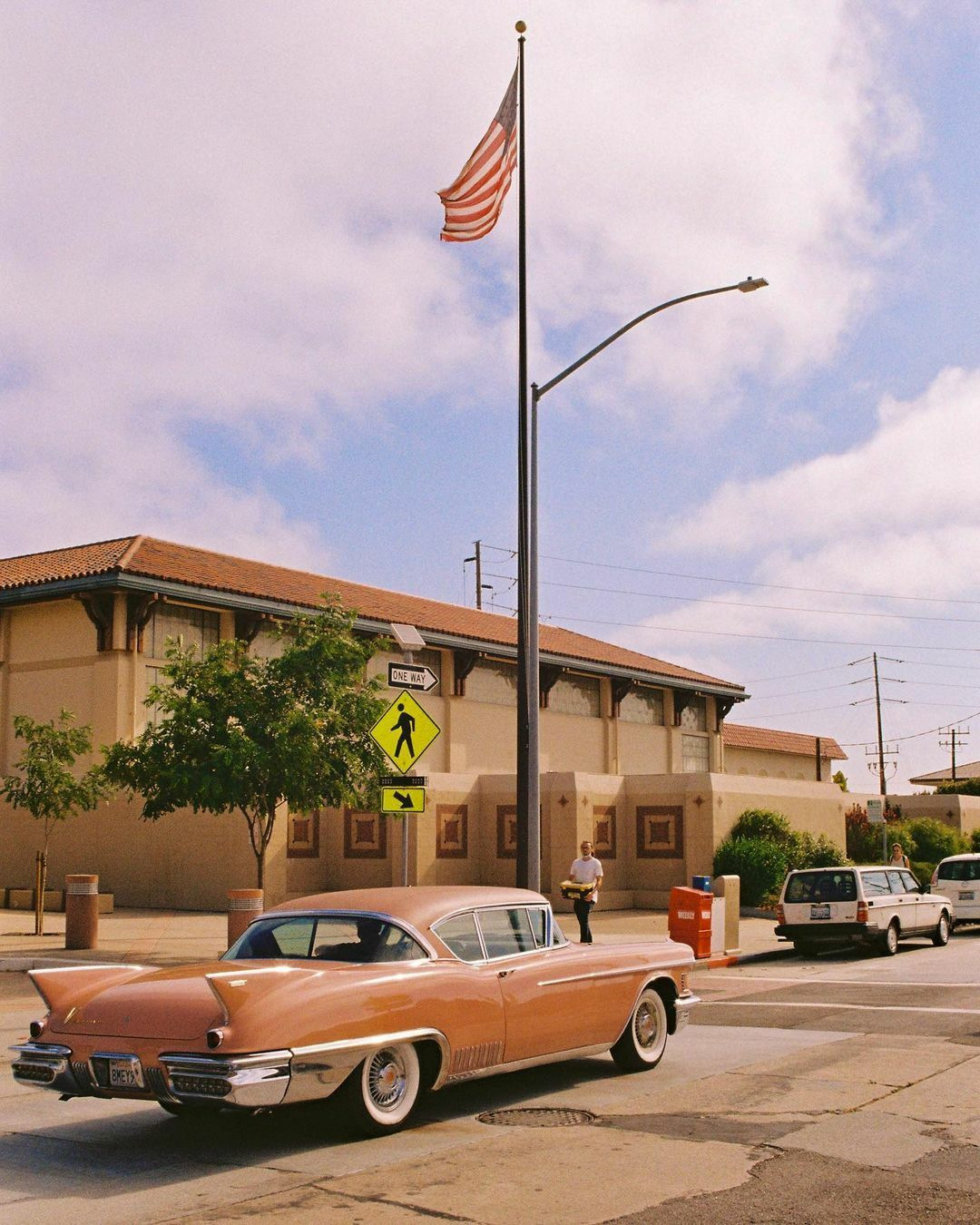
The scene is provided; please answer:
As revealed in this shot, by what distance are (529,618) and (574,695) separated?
27084 mm

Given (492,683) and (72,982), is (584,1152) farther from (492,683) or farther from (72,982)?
(492,683)

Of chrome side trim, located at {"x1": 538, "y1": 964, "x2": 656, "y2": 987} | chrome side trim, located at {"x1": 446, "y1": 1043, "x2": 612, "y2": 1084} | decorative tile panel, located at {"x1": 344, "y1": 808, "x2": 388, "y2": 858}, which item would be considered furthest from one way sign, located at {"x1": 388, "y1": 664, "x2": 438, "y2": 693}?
decorative tile panel, located at {"x1": 344, "y1": 808, "x2": 388, "y2": 858}

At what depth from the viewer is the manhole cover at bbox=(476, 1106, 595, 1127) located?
823cm

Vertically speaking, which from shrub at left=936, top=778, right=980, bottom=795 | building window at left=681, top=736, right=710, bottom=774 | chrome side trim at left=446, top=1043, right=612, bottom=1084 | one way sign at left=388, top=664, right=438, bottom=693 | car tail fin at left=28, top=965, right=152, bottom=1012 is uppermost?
building window at left=681, top=736, right=710, bottom=774

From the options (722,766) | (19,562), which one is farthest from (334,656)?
Answer: (722,766)

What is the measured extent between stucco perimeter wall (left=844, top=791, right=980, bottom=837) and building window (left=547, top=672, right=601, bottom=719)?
13231 mm

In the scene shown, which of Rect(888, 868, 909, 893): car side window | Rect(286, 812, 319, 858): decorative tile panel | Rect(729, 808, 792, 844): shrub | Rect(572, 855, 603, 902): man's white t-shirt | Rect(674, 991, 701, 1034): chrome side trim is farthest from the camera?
Rect(729, 808, 792, 844): shrub

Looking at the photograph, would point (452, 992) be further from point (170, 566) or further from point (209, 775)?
point (170, 566)

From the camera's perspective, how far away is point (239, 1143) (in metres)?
7.77

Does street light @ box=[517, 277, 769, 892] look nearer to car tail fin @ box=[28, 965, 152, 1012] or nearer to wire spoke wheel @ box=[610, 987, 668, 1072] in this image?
wire spoke wheel @ box=[610, 987, 668, 1072]

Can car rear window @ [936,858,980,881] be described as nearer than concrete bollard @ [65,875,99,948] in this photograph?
No

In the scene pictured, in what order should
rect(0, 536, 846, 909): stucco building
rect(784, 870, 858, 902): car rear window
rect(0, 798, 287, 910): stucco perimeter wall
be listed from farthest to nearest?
rect(0, 536, 846, 909): stucco building < rect(0, 798, 287, 910): stucco perimeter wall < rect(784, 870, 858, 902): car rear window

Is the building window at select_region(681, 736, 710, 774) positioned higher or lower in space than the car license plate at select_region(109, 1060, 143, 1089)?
higher

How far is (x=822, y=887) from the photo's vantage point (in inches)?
874
